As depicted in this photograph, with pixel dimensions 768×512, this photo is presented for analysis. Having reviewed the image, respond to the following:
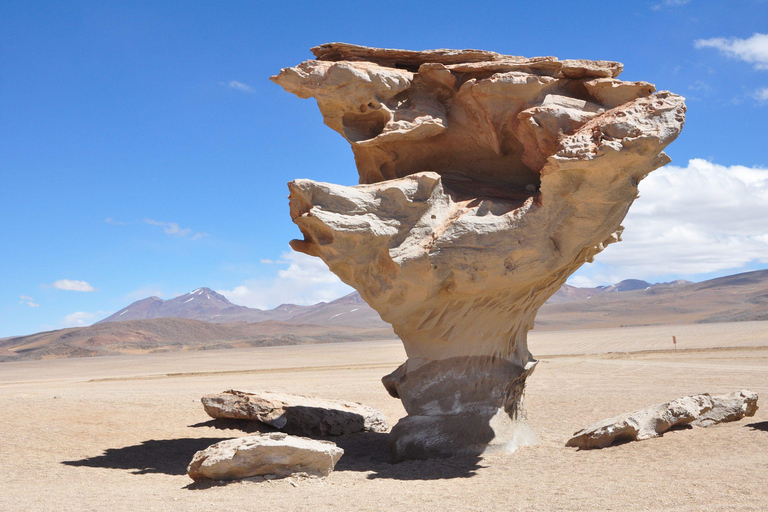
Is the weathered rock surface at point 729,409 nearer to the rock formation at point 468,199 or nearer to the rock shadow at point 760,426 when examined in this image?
the rock shadow at point 760,426

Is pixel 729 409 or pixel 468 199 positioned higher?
pixel 468 199

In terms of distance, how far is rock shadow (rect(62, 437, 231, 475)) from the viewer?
8500mm

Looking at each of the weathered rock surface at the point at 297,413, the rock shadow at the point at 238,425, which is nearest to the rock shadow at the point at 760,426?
the weathered rock surface at the point at 297,413

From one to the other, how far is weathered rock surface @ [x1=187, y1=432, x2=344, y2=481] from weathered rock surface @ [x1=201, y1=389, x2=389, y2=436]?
157 inches

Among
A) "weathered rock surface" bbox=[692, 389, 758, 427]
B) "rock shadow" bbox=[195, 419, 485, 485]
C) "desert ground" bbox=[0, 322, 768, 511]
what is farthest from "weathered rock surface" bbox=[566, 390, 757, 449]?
"rock shadow" bbox=[195, 419, 485, 485]

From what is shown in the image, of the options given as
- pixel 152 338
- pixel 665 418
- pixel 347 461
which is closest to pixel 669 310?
pixel 152 338

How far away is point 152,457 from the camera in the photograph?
30.5 ft

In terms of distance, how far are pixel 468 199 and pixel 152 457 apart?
20.1 ft

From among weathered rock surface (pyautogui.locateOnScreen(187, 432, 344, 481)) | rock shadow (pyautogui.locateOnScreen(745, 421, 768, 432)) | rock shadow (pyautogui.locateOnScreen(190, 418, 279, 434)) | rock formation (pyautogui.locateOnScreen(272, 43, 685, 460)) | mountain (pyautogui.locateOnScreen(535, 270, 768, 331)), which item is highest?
rock formation (pyautogui.locateOnScreen(272, 43, 685, 460))

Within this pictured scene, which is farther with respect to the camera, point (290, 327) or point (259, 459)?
point (290, 327)

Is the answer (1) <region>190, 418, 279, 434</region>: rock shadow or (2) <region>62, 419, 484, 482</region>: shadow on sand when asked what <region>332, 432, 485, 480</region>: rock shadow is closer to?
(2) <region>62, 419, 484, 482</region>: shadow on sand

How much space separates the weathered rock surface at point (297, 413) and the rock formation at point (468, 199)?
2.34 m

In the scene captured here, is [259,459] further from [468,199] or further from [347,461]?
[468,199]

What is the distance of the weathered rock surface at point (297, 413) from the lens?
11461 millimetres
